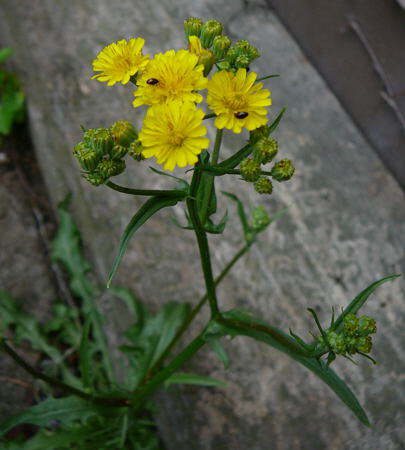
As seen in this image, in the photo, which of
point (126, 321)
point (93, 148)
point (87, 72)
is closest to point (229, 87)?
point (93, 148)

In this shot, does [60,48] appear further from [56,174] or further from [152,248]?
[152,248]

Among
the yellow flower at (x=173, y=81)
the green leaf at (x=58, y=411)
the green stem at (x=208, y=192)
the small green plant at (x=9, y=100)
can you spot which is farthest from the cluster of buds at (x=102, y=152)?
the small green plant at (x=9, y=100)

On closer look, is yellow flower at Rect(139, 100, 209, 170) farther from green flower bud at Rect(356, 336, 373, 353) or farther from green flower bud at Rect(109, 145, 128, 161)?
green flower bud at Rect(356, 336, 373, 353)

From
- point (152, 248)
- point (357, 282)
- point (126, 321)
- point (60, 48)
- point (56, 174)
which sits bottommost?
point (357, 282)

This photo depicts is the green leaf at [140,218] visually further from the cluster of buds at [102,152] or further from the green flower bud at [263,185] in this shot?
the green flower bud at [263,185]

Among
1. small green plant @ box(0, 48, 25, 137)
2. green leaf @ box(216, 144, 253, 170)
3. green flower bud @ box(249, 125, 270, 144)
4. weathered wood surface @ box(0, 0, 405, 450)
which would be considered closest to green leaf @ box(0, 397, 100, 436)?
weathered wood surface @ box(0, 0, 405, 450)
